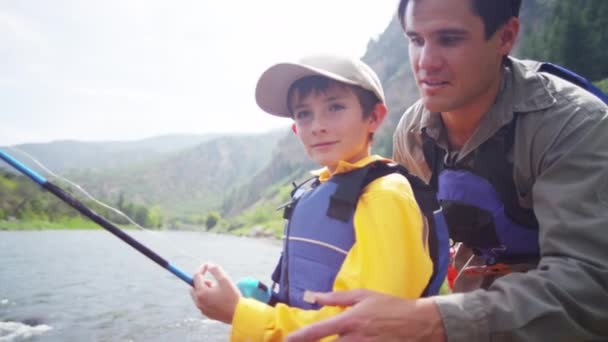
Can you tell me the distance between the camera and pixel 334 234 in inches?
89.4

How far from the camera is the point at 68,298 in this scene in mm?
14805

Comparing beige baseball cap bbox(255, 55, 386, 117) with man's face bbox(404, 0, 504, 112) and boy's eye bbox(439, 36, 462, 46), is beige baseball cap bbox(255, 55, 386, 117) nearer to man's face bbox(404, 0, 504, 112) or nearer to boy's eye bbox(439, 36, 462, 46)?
man's face bbox(404, 0, 504, 112)

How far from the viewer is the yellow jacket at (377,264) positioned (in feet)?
6.24

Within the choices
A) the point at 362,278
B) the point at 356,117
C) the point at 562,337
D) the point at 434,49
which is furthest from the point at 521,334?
the point at 434,49

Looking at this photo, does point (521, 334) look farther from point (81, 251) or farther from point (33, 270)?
point (81, 251)

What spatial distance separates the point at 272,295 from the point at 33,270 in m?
21.1

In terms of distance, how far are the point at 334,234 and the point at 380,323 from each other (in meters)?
0.73

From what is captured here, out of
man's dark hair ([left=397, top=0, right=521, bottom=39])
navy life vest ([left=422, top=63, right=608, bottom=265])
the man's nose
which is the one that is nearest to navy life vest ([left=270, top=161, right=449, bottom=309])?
Answer: navy life vest ([left=422, top=63, right=608, bottom=265])

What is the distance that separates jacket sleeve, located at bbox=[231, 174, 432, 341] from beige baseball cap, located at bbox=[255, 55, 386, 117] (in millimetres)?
669

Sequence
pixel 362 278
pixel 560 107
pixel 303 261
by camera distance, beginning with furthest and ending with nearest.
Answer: pixel 303 261
pixel 560 107
pixel 362 278

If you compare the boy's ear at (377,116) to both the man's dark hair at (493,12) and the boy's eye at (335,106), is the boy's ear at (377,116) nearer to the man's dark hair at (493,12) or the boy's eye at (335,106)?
the boy's eye at (335,106)

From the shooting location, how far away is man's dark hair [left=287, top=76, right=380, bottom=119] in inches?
97.7

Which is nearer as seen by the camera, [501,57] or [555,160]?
[555,160]

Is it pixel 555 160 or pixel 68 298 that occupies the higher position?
pixel 555 160
